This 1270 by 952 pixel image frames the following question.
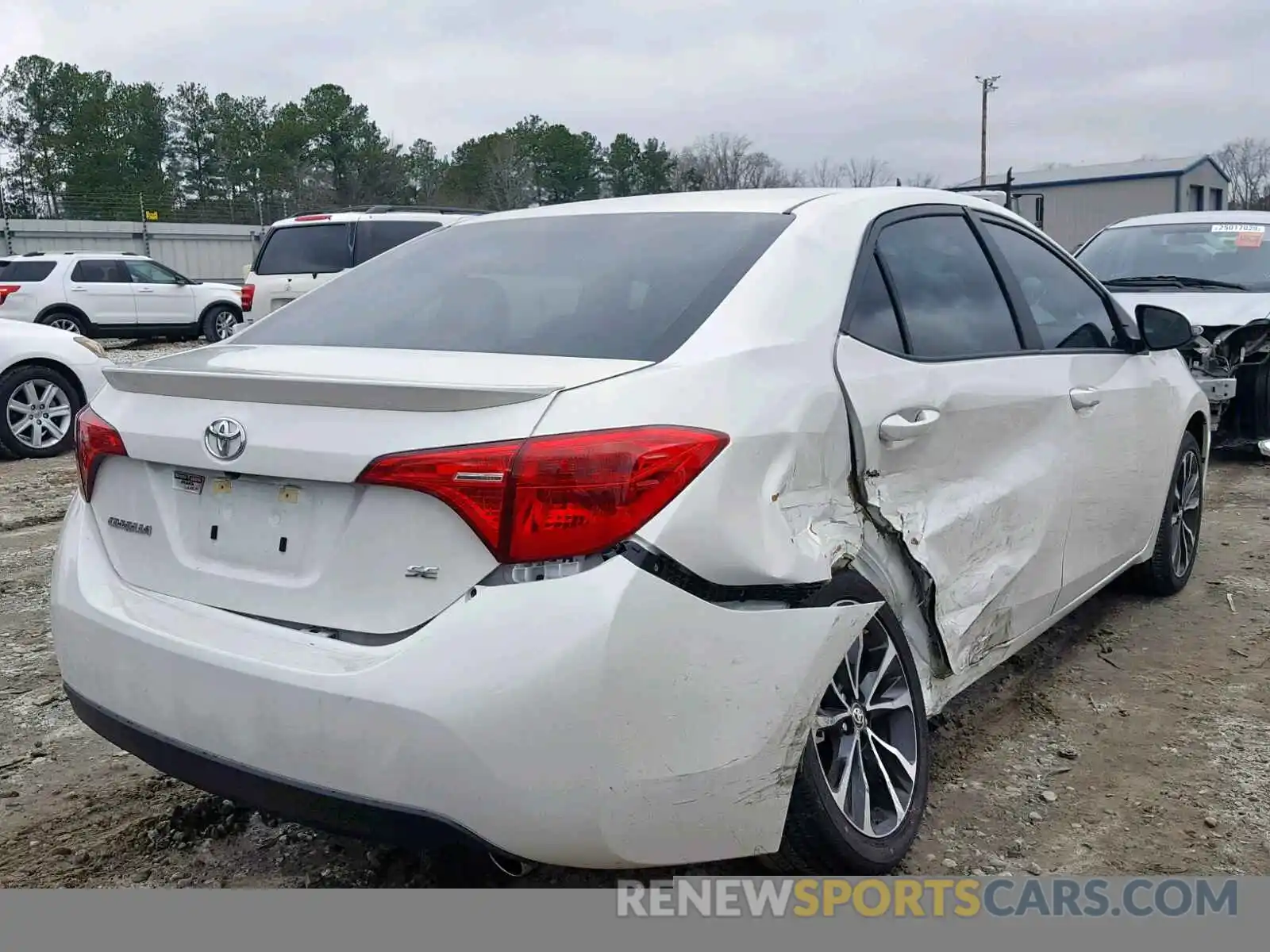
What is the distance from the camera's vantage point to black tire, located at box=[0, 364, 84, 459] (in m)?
8.73

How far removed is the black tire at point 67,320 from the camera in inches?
742

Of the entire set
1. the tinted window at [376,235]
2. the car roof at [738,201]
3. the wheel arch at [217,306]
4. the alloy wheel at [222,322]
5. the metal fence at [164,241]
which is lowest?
the alloy wheel at [222,322]

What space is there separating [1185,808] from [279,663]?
7.82 ft

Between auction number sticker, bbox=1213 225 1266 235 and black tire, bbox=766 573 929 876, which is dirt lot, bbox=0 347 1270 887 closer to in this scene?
black tire, bbox=766 573 929 876

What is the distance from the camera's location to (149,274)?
66.2 ft

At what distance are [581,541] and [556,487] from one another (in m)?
0.11

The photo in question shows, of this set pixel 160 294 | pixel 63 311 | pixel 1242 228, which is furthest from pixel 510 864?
pixel 160 294

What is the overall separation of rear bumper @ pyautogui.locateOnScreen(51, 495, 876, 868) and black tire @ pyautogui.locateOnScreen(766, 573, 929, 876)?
0.09 meters

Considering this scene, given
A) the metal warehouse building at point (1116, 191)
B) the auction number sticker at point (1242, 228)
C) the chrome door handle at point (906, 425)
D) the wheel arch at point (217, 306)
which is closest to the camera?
the chrome door handle at point (906, 425)

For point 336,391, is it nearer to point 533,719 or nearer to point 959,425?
point 533,719

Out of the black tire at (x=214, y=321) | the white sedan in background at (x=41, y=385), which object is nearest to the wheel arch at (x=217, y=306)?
the black tire at (x=214, y=321)

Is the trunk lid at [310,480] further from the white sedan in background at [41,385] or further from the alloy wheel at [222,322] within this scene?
the alloy wheel at [222,322]

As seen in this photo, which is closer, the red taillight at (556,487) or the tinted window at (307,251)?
the red taillight at (556,487)

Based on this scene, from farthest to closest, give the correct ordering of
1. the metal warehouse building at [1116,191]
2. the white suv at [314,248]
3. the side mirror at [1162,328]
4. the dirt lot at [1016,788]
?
the metal warehouse building at [1116,191] → the white suv at [314,248] → the side mirror at [1162,328] → the dirt lot at [1016,788]
